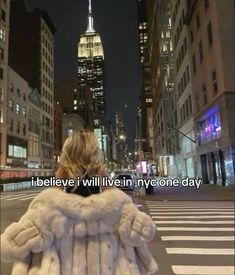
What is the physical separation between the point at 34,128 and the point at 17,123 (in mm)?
10783

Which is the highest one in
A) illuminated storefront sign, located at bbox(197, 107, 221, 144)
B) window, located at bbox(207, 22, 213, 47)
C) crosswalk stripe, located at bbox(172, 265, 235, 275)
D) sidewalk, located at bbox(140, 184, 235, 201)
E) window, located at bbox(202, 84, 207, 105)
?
window, located at bbox(207, 22, 213, 47)

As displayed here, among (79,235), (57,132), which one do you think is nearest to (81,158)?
(79,235)

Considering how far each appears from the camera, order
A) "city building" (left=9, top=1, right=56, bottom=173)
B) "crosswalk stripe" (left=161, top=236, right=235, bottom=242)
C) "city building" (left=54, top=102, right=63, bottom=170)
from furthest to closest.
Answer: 1. "city building" (left=54, top=102, right=63, bottom=170)
2. "city building" (left=9, top=1, right=56, bottom=173)
3. "crosswalk stripe" (left=161, top=236, right=235, bottom=242)

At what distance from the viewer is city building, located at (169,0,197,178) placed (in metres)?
44.5

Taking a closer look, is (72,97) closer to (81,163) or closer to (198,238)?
(198,238)

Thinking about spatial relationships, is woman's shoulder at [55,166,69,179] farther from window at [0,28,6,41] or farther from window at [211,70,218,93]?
window at [0,28,6,41]

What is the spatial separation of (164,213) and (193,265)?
886cm

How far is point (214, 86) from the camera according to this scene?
33.0 m

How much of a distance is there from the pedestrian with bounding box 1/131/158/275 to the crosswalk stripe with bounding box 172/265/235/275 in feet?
14.1

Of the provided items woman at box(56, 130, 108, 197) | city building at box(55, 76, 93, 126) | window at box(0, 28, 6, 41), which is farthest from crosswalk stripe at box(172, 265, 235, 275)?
city building at box(55, 76, 93, 126)

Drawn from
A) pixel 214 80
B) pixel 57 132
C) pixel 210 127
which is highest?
pixel 57 132

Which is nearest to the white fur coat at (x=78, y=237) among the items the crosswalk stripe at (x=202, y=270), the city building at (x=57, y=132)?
the crosswalk stripe at (x=202, y=270)

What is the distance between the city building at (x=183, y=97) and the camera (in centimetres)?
4445

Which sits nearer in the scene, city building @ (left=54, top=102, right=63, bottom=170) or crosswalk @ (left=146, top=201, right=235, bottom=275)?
crosswalk @ (left=146, top=201, right=235, bottom=275)
